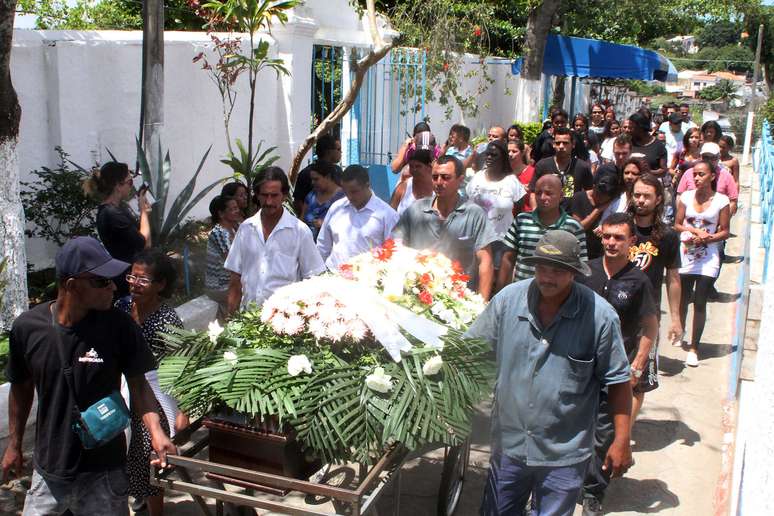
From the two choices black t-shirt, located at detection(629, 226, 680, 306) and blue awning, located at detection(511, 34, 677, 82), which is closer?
black t-shirt, located at detection(629, 226, 680, 306)

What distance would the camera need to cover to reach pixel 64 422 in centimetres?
336

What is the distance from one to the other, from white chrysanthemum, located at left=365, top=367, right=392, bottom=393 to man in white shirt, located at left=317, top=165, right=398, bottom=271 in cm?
234

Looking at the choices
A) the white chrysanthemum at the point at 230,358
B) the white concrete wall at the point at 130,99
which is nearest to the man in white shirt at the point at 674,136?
the white concrete wall at the point at 130,99

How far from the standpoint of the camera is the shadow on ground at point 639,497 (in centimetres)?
503

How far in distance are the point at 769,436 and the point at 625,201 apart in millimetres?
4408

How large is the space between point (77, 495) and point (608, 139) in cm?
1053

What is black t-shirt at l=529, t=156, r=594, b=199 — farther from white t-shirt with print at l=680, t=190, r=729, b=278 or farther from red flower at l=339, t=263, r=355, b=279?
red flower at l=339, t=263, r=355, b=279

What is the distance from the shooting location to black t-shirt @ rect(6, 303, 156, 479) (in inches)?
132

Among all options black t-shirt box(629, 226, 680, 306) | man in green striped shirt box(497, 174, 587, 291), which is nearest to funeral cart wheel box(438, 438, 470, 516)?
man in green striped shirt box(497, 174, 587, 291)

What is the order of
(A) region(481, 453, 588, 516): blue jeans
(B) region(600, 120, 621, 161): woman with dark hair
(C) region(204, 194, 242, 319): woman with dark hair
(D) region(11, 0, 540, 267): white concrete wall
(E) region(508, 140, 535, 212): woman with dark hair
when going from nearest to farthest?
1. (A) region(481, 453, 588, 516): blue jeans
2. (C) region(204, 194, 242, 319): woman with dark hair
3. (D) region(11, 0, 540, 267): white concrete wall
4. (E) region(508, 140, 535, 212): woman with dark hair
5. (B) region(600, 120, 621, 161): woman with dark hair

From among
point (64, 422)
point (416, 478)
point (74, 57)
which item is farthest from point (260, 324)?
point (74, 57)

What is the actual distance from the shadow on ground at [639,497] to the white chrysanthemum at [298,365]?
2.42 meters

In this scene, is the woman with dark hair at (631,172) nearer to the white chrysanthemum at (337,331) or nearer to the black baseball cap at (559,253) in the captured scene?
the black baseball cap at (559,253)

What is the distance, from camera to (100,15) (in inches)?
656
